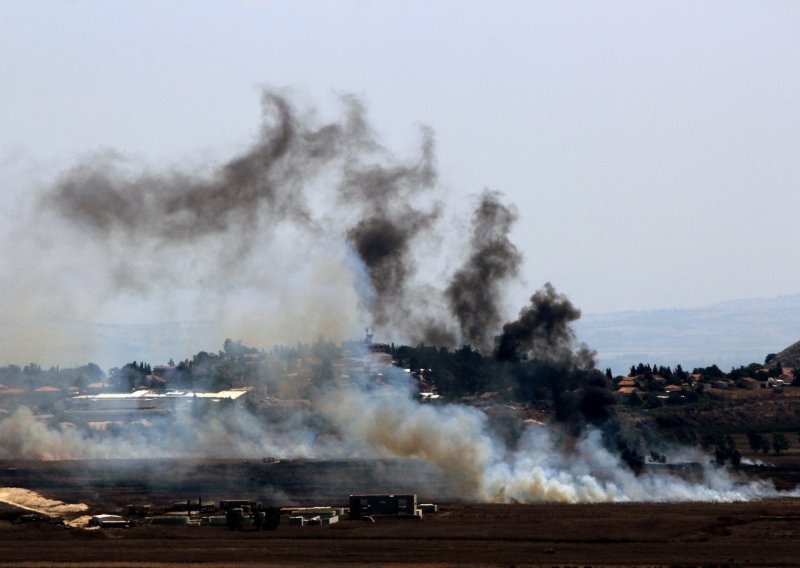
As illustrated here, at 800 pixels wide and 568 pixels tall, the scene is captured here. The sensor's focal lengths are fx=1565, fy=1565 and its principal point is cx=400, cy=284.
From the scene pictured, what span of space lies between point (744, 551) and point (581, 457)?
57.5m

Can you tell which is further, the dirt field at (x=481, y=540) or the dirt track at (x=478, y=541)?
the dirt track at (x=478, y=541)

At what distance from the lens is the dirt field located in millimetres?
124500

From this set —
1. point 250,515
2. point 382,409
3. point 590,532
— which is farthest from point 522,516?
point 382,409

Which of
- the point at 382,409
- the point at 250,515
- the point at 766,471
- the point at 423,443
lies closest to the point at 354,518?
the point at 250,515

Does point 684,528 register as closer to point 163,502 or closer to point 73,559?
point 73,559

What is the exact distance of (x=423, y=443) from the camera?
182375mm

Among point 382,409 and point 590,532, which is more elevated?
point 382,409

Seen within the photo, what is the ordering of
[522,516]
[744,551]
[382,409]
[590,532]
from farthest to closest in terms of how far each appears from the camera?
[382,409], [522,516], [590,532], [744,551]

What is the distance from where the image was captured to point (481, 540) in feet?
443

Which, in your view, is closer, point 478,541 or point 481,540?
point 478,541

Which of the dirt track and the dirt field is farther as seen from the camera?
the dirt track

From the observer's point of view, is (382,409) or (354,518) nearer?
(354,518)

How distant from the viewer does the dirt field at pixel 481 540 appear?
12450 centimetres

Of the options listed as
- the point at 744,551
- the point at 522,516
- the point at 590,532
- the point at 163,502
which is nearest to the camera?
the point at 744,551
